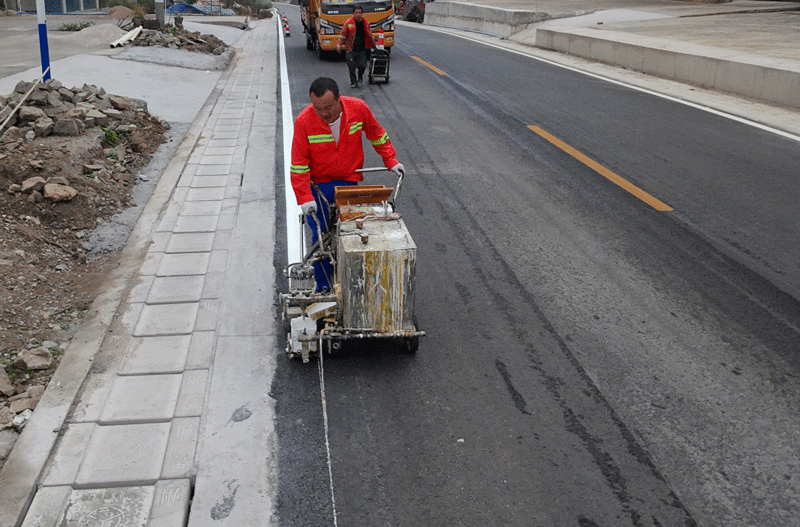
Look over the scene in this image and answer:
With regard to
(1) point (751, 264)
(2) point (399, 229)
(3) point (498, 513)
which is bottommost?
(3) point (498, 513)

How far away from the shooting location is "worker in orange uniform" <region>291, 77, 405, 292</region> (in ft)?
17.3

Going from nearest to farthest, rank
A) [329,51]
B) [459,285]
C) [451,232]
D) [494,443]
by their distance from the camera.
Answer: [494,443], [459,285], [451,232], [329,51]

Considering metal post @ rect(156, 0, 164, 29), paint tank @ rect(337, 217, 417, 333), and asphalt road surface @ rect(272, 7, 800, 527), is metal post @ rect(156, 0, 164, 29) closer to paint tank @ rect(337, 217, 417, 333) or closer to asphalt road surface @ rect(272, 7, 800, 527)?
asphalt road surface @ rect(272, 7, 800, 527)

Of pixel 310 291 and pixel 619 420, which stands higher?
pixel 310 291

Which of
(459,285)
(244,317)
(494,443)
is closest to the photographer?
(494,443)

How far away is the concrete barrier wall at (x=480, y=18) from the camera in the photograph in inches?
1180

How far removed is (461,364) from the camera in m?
5.12

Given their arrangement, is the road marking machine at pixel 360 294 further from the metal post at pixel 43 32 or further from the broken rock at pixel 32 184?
the metal post at pixel 43 32

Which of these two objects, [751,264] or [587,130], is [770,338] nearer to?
[751,264]

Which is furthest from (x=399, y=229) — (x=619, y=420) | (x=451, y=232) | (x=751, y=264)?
(x=751, y=264)

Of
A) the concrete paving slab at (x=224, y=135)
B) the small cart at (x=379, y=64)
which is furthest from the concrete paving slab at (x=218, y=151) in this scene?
the small cart at (x=379, y=64)

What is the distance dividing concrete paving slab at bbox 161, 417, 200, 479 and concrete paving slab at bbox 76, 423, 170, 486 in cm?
4

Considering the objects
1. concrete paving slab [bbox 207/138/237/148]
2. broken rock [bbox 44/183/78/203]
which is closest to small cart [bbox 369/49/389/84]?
concrete paving slab [bbox 207/138/237/148]

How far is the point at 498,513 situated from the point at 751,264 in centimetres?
405
